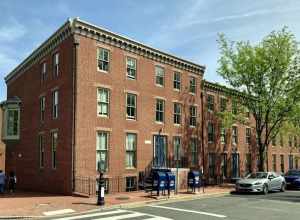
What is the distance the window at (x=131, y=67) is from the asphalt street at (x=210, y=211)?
10708 millimetres

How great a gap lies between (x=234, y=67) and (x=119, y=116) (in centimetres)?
1291

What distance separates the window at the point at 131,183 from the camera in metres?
27.6

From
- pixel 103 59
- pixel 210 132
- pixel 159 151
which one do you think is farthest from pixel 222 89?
pixel 103 59

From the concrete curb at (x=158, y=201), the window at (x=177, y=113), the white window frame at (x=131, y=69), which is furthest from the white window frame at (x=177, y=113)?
the concrete curb at (x=158, y=201)

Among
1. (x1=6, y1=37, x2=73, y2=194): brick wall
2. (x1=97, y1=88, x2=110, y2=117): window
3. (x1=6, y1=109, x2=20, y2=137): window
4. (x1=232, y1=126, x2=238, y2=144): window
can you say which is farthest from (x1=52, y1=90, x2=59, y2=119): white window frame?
(x1=232, y1=126, x2=238, y2=144): window

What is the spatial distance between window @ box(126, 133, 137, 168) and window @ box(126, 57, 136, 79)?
4.19m

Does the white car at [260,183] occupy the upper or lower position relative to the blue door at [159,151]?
lower

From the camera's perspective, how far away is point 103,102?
87.6 ft

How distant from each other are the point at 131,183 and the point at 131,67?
817 cm

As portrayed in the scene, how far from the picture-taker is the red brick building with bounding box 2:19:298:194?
82.7 feet

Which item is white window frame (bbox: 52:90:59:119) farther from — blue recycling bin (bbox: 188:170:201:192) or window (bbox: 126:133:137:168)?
blue recycling bin (bbox: 188:170:201:192)

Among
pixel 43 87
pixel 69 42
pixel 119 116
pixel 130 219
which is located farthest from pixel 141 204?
pixel 43 87

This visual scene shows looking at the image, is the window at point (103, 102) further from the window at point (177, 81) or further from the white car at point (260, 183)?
the white car at point (260, 183)

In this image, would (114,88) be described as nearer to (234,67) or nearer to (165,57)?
(165,57)
